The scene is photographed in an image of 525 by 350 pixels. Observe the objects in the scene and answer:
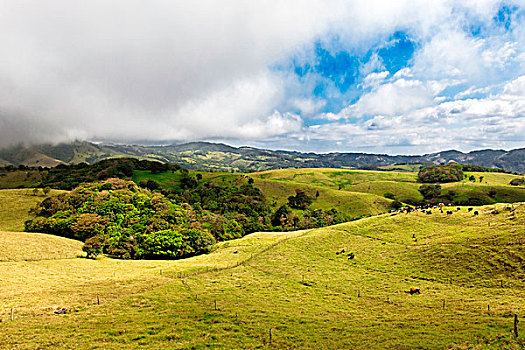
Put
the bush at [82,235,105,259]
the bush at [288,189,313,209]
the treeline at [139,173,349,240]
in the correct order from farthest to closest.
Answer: the bush at [288,189,313,209], the treeline at [139,173,349,240], the bush at [82,235,105,259]

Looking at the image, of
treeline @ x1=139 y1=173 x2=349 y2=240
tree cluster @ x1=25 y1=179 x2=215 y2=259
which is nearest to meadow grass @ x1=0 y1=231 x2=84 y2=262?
tree cluster @ x1=25 y1=179 x2=215 y2=259

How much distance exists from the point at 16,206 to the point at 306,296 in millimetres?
142090

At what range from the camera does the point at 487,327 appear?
23484mm

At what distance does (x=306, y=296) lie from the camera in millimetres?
38875

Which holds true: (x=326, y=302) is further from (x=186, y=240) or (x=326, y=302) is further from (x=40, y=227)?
(x=40, y=227)

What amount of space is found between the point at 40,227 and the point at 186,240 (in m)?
53.5

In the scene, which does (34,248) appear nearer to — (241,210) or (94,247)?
(94,247)

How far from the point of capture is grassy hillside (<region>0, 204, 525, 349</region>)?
2423 cm

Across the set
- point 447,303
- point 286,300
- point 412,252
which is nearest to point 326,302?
point 286,300

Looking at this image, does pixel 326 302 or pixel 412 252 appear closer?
pixel 326 302

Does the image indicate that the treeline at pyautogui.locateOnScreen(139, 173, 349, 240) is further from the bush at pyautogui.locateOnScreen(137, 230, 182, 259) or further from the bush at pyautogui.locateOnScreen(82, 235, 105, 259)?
the bush at pyautogui.locateOnScreen(82, 235, 105, 259)

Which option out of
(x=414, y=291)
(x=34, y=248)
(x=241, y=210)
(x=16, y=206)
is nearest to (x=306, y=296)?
(x=414, y=291)

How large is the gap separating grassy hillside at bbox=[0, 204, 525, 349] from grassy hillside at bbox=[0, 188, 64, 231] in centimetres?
6737

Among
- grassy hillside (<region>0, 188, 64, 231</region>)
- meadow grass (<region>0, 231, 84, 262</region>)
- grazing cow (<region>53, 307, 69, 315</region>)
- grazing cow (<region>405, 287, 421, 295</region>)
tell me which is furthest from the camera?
grassy hillside (<region>0, 188, 64, 231</region>)
